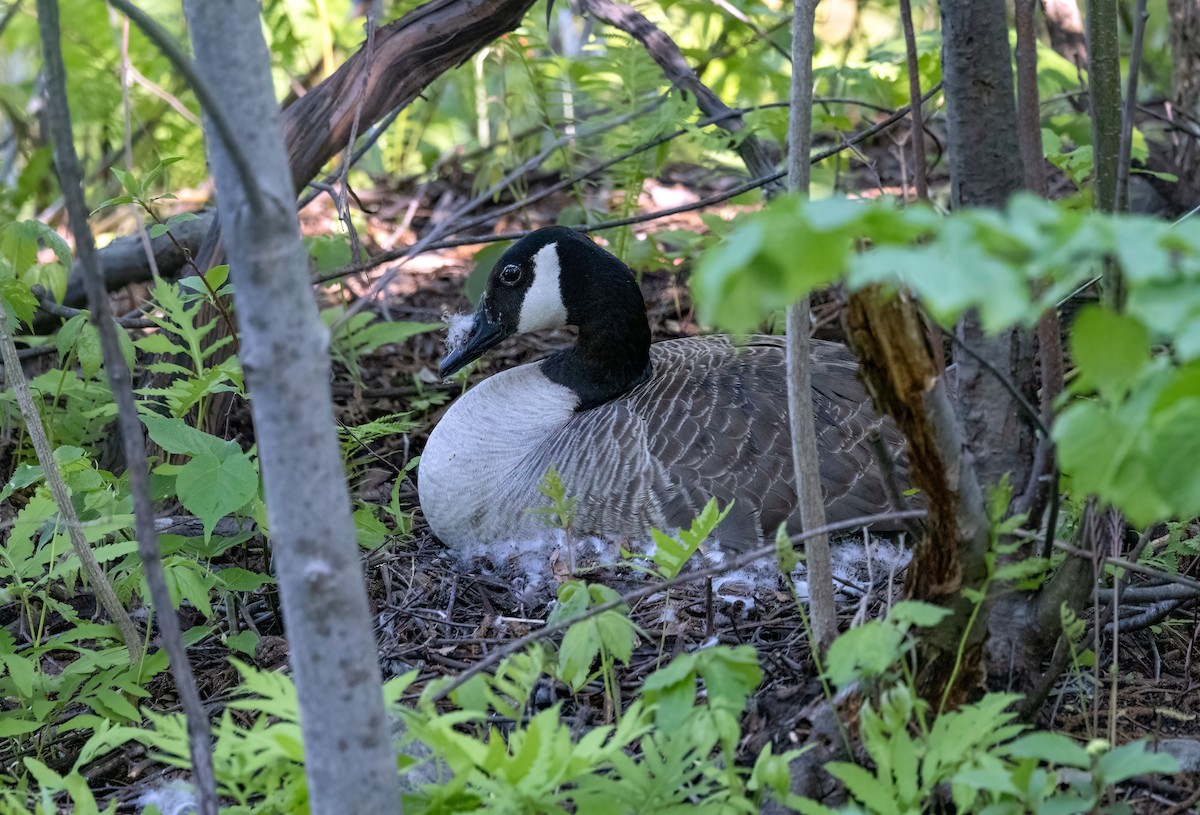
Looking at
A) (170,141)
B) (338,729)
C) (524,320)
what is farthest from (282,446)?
(170,141)

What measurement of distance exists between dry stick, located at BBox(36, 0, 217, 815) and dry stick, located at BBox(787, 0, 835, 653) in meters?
1.26

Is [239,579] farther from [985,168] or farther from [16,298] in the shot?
[985,168]

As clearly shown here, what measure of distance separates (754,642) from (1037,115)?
162 centimetres

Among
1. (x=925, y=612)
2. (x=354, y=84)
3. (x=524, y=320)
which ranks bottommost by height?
(x=925, y=612)

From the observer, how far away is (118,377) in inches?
76.7

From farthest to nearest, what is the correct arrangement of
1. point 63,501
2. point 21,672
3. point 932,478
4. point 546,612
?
point 546,612
point 63,501
point 21,672
point 932,478

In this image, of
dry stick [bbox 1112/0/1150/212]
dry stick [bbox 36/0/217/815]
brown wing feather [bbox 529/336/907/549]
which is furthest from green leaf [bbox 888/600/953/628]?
brown wing feather [bbox 529/336/907/549]

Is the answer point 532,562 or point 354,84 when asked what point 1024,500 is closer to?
point 532,562

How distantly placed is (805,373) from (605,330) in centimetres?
232

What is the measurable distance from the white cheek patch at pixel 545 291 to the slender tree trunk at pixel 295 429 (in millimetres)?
3052

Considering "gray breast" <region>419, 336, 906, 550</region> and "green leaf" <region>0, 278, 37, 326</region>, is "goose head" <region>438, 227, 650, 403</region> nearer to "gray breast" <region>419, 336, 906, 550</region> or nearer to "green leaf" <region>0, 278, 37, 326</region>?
"gray breast" <region>419, 336, 906, 550</region>

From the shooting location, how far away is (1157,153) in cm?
581

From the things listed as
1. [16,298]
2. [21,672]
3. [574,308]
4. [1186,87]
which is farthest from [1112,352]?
[1186,87]

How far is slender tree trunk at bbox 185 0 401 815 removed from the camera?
1.72m
